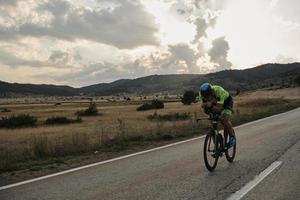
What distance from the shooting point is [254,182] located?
795cm

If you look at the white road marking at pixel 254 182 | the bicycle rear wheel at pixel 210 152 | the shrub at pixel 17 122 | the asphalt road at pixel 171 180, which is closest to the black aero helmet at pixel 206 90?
the bicycle rear wheel at pixel 210 152

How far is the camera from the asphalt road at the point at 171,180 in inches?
278

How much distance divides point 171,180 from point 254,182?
1.57m

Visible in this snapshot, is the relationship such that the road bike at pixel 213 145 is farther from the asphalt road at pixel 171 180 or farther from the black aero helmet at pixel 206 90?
the black aero helmet at pixel 206 90

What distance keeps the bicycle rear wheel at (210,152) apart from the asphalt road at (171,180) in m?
0.22

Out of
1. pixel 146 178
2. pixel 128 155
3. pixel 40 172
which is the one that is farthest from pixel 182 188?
pixel 128 155

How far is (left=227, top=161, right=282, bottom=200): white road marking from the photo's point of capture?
6.88 metres

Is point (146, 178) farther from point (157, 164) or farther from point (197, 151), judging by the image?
point (197, 151)

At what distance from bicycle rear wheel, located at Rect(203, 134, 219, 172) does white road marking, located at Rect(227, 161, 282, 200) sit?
1059 millimetres

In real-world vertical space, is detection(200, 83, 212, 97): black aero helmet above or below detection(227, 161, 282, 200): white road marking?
above

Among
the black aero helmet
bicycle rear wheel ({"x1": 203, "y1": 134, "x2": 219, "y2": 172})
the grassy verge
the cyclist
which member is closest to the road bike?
bicycle rear wheel ({"x1": 203, "y1": 134, "x2": 219, "y2": 172})

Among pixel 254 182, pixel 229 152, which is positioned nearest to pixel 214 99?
pixel 229 152

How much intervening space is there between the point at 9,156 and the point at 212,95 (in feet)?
20.4

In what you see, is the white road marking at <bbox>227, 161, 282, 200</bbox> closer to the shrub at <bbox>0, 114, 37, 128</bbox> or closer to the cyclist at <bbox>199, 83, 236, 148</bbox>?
the cyclist at <bbox>199, 83, 236, 148</bbox>
